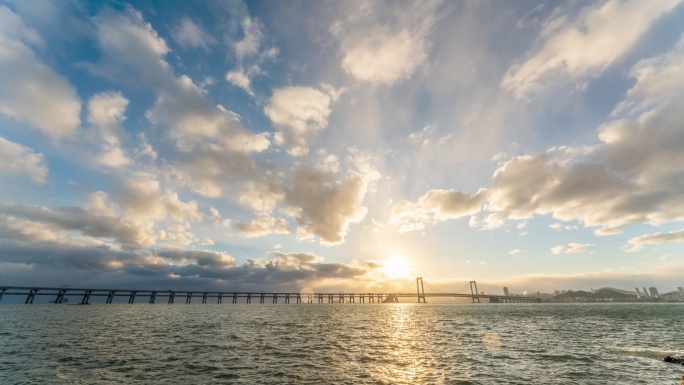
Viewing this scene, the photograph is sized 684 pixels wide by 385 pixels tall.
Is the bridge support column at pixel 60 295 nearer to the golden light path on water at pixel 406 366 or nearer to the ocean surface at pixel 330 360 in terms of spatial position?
the ocean surface at pixel 330 360

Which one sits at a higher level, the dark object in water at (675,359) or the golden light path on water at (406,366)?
the dark object in water at (675,359)

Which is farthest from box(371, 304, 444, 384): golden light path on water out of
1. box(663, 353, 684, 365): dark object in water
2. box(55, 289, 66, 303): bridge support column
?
box(55, 289, 66, 303): bridge support column

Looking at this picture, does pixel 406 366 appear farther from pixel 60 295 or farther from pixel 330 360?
pixel 60 295

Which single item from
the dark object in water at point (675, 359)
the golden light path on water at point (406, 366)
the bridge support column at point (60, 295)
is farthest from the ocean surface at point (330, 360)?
the bridge support column at point (60, 295)

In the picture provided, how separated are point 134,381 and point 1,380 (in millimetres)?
8883

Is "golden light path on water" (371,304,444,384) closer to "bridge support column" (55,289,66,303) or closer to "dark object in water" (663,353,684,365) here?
"dark object in water" (663,353,684,365)

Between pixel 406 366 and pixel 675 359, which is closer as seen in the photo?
pixel 406 366

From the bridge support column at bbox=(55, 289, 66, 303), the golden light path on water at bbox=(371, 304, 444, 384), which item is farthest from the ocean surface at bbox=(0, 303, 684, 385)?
the bridge support column at bbox=(55, 289, 66, 303)

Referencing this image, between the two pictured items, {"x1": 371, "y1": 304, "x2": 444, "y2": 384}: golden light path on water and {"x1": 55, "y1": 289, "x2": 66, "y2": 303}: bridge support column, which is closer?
{"x1": 371, "y1": 304, "x2": 444, "y2": 384}: golden light path on water

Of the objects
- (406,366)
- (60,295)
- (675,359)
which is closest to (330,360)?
(406,366)

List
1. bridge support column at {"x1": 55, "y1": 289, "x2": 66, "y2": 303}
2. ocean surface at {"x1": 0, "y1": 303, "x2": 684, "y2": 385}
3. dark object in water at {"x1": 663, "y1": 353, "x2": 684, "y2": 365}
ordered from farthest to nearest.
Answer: bridge support column at {"x1": 55, "y1": 289, "x2": 66, "y2": 303} < dark object in water at {"x1": 663, "y1": 353, "x2": 684, "y2": 365} < ocean surface at {"x1": 0, "y1": 303, "x2": 684, "y2": 385}

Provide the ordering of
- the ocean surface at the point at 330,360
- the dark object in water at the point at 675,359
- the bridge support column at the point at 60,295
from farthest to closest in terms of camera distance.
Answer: the bridge support column at the point at 60,295
the dark object in water at the point at 675,359
the ocean surface at the point at 330,360

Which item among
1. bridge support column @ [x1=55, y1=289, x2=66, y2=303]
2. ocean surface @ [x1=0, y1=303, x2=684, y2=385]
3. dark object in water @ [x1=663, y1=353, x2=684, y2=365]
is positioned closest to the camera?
ocean surface @ [x1=0, y1=303, x2=684, y2=385]

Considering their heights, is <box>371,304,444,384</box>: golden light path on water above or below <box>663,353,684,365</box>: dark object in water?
below
